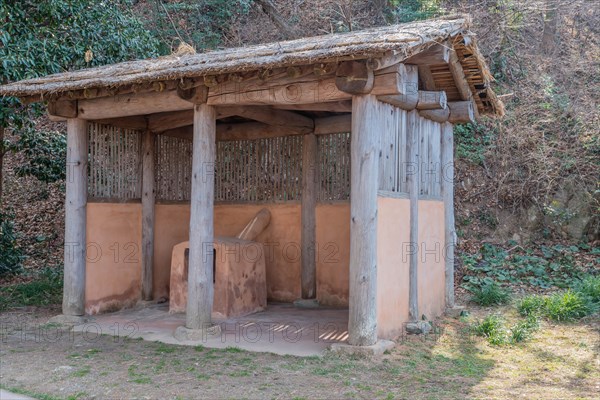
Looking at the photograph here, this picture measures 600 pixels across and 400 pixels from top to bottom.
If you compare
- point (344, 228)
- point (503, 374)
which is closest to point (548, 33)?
point (344, 228)

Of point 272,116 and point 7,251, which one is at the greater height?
point 272,116

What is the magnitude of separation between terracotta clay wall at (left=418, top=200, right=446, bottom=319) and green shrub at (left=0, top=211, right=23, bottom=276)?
789 cm

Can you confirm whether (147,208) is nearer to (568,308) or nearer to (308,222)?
(308,222)

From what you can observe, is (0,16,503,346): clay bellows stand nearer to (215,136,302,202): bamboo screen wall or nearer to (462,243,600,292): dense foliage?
(215,136,302,202): bamboo screen wall

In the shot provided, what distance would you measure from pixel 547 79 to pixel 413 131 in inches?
304

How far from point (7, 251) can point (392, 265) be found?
809 cm

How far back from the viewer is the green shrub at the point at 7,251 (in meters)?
11.4

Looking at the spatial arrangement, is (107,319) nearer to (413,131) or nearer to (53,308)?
(53,308)

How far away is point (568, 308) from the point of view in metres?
8.23

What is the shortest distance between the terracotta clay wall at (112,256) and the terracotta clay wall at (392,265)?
425 centimetres

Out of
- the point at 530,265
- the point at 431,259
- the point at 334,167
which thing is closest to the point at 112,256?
the point at 334,167

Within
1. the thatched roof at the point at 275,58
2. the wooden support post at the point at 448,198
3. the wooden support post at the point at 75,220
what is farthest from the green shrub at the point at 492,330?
the wooden support post at the point at 75,220

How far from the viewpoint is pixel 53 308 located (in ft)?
30.3

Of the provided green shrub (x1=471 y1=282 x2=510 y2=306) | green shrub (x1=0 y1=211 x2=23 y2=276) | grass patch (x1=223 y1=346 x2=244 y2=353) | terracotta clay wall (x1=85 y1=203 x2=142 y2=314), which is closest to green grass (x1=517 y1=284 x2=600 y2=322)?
green shrub (x1=471 y1=282 x2=510 y2=306)
